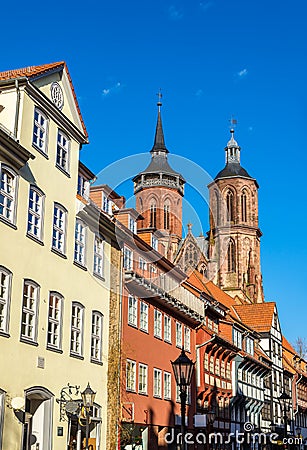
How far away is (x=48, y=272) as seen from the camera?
2216 centimetres

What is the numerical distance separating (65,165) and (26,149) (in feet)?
11.7

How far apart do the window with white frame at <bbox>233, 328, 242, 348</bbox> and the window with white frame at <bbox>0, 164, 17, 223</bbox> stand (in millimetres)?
28337

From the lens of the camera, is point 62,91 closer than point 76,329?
No

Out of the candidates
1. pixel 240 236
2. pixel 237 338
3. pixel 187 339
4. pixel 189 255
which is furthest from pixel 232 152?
pixel 187 339

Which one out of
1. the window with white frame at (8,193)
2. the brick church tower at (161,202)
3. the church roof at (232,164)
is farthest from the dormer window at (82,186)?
the church roof at (232,164)

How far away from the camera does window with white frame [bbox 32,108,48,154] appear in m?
22.5

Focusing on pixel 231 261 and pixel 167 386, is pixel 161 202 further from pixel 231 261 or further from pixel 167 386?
pixel 167 386

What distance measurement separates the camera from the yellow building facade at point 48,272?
1984 cm

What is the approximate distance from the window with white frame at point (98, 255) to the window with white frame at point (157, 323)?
5481mm

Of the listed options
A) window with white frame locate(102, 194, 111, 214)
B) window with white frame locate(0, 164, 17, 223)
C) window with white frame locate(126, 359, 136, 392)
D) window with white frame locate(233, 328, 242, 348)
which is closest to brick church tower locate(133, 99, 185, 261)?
window with white frame locate(233, 328, 242, 348)

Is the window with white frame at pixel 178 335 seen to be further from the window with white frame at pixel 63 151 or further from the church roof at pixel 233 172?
the church roof at pixel 233 172

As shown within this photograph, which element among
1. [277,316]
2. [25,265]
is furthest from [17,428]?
[277,316]

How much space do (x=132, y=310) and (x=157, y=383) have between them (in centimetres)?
435

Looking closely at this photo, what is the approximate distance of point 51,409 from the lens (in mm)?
21594
